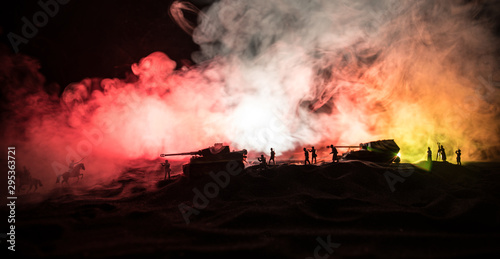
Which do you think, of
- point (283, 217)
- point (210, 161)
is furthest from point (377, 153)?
point (210, 161)

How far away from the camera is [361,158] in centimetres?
1517

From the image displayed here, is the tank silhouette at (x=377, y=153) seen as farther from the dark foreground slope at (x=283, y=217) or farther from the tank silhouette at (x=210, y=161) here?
the tank silhouette at (x=210, y=161)

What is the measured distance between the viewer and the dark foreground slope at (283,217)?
18.6ft

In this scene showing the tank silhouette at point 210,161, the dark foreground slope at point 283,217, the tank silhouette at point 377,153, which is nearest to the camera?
the dark foreground slope at point 283,217

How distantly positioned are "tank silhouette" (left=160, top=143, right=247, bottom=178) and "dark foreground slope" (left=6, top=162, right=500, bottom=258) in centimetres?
70

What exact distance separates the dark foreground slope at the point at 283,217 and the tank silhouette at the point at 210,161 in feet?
2.30

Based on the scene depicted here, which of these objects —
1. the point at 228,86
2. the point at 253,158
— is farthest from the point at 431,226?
the point at 228,86

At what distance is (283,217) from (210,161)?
6321 mm

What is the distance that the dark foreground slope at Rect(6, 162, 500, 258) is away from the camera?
5668mm

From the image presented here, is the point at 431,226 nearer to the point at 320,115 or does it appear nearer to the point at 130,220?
the point at 130,220

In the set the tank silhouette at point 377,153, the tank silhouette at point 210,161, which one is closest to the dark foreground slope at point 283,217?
the tank silhouette at point 210,161

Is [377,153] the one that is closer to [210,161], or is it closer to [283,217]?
[283,217]

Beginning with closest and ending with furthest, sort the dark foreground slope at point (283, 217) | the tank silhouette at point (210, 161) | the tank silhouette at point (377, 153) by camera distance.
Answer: the dark foreground slope at point (283, 217) < the tank silhouette at point (210, 161) < the tank silhouette at point (377, 153)

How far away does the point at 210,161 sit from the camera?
12867 mm
